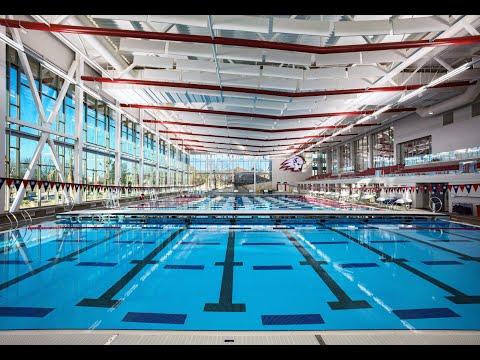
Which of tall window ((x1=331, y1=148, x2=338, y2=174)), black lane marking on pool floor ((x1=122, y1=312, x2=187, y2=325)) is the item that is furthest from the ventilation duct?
tall window ((x1=331, y1=148, x2=338, y2=174))

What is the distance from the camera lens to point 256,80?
942 centimetres

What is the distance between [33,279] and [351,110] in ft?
41.0

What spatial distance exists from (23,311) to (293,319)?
6.94 feet

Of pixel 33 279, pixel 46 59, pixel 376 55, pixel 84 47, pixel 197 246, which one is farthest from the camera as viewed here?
pixel 84 47

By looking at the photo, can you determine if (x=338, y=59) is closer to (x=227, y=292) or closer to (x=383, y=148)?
(x=227, y=292)

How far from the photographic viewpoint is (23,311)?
2.56 metres

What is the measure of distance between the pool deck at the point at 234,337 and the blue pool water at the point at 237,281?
0.73ft

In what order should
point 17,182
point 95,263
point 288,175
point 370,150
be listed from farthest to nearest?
1. point 288,175
2. point 370,150
3. point 17,182
4. point 95,263

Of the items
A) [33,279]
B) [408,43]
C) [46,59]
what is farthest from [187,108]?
[33,279]

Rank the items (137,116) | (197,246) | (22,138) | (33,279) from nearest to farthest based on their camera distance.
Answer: (33,279)
(197,246)
(22,138)
(137,116)

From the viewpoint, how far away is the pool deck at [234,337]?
6.16 ft

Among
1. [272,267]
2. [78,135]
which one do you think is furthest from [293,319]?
[78,135]

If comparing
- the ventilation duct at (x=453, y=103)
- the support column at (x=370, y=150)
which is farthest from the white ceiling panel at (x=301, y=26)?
the support column at (x=370, y=150)
